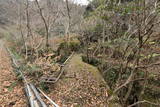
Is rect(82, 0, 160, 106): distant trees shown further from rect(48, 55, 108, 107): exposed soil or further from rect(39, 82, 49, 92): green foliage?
rect(39, 82, 49, 92): green foliage

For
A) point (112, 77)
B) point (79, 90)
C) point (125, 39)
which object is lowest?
point (112, 77)

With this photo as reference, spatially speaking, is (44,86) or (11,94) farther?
(44,86)

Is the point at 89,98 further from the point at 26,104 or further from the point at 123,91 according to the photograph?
the point at 26,104

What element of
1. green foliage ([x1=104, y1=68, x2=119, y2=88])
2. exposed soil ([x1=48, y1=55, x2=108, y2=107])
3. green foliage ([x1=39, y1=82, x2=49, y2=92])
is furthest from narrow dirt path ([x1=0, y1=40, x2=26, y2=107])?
green foliage ([x1=104, y1=68, x2=119, y2=88])

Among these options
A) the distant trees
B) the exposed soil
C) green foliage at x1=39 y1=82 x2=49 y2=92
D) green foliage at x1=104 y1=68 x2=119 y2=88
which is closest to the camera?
the distant trees

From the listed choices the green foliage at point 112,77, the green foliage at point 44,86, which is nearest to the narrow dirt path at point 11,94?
the green foliage at point 44,86

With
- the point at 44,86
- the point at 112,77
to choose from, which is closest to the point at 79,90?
the point at 44,86

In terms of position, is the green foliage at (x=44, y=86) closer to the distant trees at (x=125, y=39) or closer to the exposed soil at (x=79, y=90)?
the exposed soil at (x=79, y=90)

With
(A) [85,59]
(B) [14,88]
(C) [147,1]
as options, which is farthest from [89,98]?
(A) [85,59]

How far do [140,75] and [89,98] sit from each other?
3.09m

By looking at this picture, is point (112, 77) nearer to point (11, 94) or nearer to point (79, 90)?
point (79, 90)

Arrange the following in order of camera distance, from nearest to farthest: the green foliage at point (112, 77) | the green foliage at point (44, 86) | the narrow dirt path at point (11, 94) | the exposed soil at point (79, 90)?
the narrow dirt path at point (11, 94), the exposed soil at point (79, 90), the green foliage at point (44, 86), the green foliage at point (112, 77)

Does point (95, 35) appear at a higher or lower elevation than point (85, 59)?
higher

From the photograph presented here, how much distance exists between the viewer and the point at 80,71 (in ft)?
24.7
